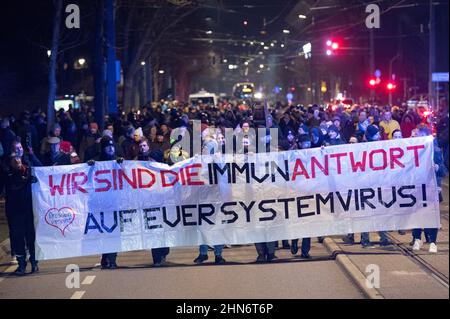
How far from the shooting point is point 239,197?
12391 millimetres

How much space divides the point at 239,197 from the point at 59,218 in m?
2.43

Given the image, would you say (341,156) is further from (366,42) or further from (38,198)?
(366,42)

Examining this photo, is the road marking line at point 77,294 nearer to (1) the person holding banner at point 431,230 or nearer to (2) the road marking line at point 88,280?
(2) the road marking line at point 88,280

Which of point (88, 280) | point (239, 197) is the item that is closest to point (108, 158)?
point (239, 197)

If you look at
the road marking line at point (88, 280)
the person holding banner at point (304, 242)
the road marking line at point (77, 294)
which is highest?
the person holding banner at point (304, 242)

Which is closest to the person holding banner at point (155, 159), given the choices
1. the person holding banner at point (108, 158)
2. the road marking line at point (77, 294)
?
the person holding banner at point (108, 158)

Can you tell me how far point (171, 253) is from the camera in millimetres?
13508

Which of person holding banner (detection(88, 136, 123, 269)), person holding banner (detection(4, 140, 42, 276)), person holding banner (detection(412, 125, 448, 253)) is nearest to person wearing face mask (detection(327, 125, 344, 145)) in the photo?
person holding banner (detection(412, 125, 448, 253))

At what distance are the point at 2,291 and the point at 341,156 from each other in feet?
16.0

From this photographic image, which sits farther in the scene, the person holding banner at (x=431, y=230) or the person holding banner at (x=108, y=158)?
the person holding banner at (x=431, y=230)

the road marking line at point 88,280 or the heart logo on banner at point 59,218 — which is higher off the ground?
the heart logo on banner at point 59,218

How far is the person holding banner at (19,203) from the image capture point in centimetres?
1191

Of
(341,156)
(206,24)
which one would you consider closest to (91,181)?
(341,156)

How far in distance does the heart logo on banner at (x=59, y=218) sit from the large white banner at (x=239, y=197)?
0.01 meters
